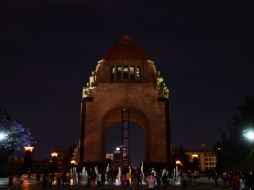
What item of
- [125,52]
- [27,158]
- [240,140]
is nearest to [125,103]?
[125,52]

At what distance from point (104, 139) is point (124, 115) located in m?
4.34

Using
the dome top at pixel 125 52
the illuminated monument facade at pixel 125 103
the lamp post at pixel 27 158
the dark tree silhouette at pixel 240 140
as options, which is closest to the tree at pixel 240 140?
the dark tree silhouette at pixel 240 140

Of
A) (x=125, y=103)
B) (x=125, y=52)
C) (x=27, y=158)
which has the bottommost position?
(x=27, y=158)

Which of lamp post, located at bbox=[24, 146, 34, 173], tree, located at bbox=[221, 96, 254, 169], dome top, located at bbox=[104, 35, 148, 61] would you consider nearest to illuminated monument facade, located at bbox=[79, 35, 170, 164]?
dome top, located at bbox=[104, 35, 148, 61]

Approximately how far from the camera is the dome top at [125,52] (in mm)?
52716

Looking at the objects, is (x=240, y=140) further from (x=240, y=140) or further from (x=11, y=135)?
(x=11, y=135)

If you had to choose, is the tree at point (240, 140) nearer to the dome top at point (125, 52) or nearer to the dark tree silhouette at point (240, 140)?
the dark tree silhouette at point (240, 140)

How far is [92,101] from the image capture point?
160 feet

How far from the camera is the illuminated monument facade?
152ft

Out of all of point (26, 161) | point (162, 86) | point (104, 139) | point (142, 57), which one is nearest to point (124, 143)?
point (104, 139)

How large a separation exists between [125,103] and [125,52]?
8974mm

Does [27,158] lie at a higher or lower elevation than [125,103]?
lower

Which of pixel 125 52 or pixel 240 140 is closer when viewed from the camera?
pixel 240 140

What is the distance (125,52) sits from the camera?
174 ft
